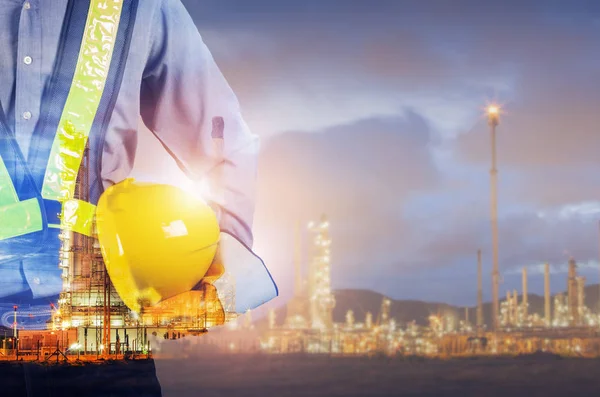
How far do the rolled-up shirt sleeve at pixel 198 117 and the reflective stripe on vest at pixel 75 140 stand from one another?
0.66 m

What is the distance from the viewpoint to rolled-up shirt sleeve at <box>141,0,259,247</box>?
13258 mm

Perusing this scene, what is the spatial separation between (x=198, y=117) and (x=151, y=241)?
2775 millimetres

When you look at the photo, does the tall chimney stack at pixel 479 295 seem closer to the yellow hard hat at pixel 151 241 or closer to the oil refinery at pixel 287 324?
the oil refinery at pixel 287 324

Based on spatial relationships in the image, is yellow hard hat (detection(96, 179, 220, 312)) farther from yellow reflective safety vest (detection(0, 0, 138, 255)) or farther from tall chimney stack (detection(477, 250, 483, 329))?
tall chimney stack (detection(477, 250, 483, 329))

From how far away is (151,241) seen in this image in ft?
36.4

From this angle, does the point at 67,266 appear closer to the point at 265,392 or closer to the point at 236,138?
the point at 236,138

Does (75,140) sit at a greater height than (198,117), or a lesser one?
lesser

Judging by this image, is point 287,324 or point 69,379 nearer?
point 69,379

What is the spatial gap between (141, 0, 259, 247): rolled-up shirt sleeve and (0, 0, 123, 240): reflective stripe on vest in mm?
660

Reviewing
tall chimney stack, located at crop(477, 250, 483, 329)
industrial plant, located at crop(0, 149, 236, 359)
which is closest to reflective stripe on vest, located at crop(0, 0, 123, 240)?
industrial plant, located at crop(0, 149, 236, 359)

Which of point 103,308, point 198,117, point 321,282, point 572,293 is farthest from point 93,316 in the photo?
point 572,293

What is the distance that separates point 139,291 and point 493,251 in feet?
82.0

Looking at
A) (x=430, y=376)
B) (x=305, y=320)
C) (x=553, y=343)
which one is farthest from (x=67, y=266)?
(x=553, y=343)

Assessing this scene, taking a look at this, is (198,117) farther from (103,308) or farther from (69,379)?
(69,379)
